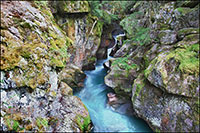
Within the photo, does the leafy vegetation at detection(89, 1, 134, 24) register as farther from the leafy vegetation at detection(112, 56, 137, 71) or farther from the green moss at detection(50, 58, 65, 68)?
the green moss at detection(50, 58, 65, 68)

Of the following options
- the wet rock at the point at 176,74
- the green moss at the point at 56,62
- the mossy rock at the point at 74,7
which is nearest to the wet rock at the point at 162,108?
the wet rock at the point at 176,74

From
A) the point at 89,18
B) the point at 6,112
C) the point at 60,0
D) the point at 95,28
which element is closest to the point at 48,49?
the point at 6,112

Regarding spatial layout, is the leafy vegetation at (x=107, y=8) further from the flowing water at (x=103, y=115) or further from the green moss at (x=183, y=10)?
the flowing water at (x=103, y=115)

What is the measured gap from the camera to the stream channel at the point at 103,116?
598cm

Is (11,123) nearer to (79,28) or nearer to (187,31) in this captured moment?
(79,28)

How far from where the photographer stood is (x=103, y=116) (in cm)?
668

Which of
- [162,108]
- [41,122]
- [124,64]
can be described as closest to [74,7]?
[124,64]

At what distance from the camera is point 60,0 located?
7184 millimetres

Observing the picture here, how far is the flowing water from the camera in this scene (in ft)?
19.7

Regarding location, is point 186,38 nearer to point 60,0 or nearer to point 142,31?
point 142,31

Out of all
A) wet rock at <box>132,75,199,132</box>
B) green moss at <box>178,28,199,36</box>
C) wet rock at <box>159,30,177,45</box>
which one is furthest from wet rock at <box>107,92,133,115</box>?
green moss at <box>178,28,199,36</box>

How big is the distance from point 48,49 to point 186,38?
6.12m

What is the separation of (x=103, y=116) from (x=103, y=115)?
0.07 meters

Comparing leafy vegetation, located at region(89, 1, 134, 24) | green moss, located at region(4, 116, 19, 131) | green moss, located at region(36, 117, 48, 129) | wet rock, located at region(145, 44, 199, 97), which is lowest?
green moss, located at region(36, 117, 48, 129)
